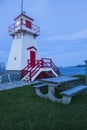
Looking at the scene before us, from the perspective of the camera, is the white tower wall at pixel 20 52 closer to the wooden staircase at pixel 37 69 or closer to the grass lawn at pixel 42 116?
the wooden staircase at pixel 37 69

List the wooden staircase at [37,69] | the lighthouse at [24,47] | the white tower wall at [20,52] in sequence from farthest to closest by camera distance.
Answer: the white tower wall at [20,52]
the lighthouse at [24,47]
the wooden staircase at [37,69]

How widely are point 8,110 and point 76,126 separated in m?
2.03

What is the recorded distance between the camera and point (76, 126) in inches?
123

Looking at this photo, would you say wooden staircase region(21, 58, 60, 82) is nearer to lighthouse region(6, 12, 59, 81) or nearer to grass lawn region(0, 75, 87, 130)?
lighthouse region(6, 12, 59, 81)

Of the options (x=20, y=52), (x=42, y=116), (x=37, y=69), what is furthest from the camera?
(x=20, y=52)

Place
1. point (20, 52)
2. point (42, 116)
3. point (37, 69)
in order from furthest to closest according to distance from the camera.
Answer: point (20, 52) → point (37, 69) → point (42, 116)

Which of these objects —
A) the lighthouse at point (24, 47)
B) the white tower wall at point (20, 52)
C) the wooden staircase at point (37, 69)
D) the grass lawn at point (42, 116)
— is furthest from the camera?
the white tower wall at point (20, 52)

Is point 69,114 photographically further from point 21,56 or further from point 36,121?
point 21,56

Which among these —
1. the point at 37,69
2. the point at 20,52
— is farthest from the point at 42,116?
the point at 20,52

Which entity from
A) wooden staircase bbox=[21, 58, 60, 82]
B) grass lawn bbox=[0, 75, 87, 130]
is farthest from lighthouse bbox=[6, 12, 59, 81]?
grass lawn bbox=[0, 75, 87, 130]

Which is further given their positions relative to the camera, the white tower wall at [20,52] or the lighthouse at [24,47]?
the white tower wall at [20,52]

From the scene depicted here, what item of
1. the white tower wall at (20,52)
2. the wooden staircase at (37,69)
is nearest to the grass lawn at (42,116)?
the wooden staircase at (37,69)

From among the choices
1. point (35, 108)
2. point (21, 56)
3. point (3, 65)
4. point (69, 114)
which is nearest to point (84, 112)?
point (69, 114)

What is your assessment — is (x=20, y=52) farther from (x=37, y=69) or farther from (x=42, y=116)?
(x=42, y=116)
